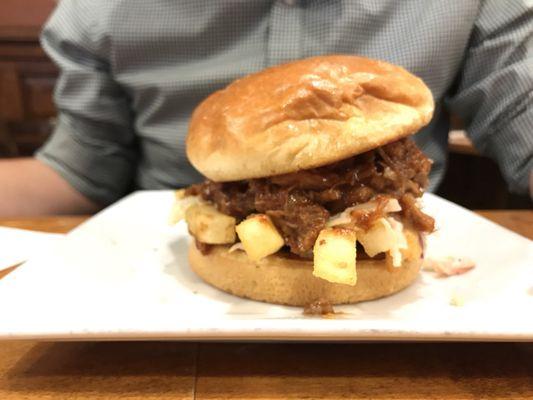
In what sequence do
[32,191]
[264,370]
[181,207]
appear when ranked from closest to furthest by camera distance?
1. [264,370]
2. [181,207]
3. [32,191]

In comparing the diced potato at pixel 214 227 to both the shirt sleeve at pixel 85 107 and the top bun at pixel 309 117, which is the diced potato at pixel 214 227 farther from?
the shirt sleeve at pixel 85 107

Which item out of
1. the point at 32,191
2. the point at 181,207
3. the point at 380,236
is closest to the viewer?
the point at 380,236

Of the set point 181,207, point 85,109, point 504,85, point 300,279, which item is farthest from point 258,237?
point 85,109

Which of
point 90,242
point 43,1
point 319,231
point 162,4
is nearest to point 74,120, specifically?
point 162,4

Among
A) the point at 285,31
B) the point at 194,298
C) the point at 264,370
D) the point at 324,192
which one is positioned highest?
the point at 285,31

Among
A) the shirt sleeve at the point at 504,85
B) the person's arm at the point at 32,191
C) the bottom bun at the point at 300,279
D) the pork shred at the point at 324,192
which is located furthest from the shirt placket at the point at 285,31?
the person's arm at the point at 32,191

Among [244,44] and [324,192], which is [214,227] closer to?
[324,192]
